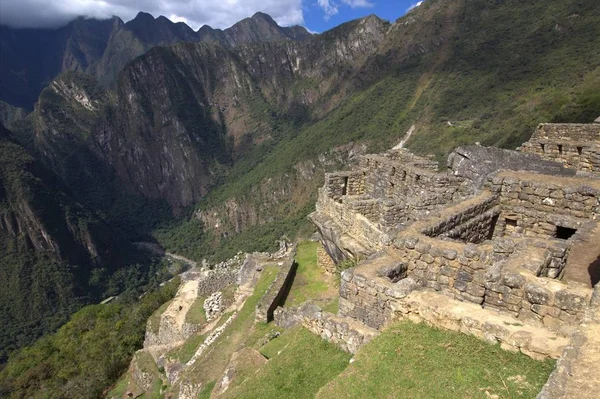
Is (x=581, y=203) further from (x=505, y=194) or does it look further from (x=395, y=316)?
(x=395, y=316)

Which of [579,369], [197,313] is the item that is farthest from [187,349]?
[579,369]

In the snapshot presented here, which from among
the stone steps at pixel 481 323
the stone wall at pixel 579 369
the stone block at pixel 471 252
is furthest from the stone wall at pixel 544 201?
the stone wall at pixel 579 369

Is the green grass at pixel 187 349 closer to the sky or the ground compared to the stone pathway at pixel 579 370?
closer to the ground

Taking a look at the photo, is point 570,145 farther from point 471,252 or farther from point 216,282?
point 216,282

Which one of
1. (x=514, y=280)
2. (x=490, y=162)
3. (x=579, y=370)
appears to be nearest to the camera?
(x=579, y=370)

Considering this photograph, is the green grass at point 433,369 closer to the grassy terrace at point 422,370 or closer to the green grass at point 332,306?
the grassy terrace at point 422,370

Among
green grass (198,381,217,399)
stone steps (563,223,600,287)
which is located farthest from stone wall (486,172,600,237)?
green grass (198,381,217,399)

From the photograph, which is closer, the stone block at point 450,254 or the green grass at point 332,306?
the stone block at point 450,254
